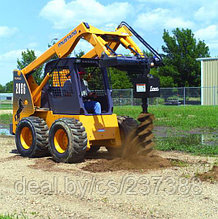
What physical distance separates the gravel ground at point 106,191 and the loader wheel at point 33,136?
0.70m

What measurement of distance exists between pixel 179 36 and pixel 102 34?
46.6m

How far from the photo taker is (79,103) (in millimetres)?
9477

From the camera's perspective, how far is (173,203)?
6.04 m

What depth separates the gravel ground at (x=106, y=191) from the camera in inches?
225

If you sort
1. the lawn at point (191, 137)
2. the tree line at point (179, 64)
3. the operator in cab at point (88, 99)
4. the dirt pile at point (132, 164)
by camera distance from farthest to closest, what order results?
the tree line at point (179, 64), the lawn at point (191, 137), the operator in cab at point (88, 99), the dirt pile at point (132, 164)

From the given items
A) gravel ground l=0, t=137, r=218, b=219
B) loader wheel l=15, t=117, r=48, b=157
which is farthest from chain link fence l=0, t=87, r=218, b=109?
gravel ground l=0, t=137, r=218, b=219

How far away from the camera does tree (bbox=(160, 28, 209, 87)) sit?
51.2 m

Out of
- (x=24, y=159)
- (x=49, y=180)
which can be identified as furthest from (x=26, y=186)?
(x=24, y=159)

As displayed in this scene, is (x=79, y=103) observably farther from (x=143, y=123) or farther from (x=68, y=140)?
(x=143, y=123)

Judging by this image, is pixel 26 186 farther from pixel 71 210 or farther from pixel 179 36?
pixel 179 36

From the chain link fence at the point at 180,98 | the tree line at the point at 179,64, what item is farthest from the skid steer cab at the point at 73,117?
the tree line at the point at 179,64

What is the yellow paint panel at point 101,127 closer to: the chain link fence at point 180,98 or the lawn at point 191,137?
the lawn at point 191,137

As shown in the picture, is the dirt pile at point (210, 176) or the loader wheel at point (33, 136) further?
the loader wheel at point (33, 136)

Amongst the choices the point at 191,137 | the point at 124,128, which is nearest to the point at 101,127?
the point at 124,128
